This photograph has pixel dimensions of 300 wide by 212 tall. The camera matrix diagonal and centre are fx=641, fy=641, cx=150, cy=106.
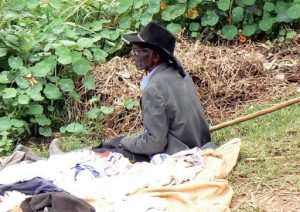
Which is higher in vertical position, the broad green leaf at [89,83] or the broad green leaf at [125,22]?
the broad green leaf at [125,22]

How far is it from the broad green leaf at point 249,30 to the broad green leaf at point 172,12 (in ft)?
2.34

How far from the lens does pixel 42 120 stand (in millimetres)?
5844

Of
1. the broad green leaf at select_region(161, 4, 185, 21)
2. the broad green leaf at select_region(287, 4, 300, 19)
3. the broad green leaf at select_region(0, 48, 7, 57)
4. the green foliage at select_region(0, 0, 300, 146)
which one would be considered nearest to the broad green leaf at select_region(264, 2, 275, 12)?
the green foliage at select_region(0, 0, 300, 146)

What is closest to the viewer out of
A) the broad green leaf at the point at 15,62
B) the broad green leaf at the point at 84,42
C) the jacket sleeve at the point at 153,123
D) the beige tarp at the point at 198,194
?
the beige tarp at the point at 198,194

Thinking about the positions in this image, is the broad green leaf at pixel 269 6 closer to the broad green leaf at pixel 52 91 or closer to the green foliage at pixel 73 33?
the green foliage at pixel 73 33

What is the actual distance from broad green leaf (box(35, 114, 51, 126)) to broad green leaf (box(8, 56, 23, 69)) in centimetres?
50

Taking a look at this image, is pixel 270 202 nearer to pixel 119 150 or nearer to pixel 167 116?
pixel 167 116

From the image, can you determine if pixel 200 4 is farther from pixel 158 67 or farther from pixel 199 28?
pixel 158 67

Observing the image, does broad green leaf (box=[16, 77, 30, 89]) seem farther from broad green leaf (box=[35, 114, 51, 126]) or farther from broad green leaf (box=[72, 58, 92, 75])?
broad green leaf (box=[72, 58, 92, 75])

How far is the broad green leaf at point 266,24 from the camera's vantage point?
6.95 metres

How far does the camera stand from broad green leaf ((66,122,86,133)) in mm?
5742

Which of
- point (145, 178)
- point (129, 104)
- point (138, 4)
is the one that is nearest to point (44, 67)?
point (129, 104)

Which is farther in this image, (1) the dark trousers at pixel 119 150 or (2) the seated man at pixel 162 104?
(1) the dark trousers at pixel 119 150

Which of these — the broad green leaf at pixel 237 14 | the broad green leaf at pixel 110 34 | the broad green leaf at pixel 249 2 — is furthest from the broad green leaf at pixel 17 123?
the broad green leaf at pixel 249 2
